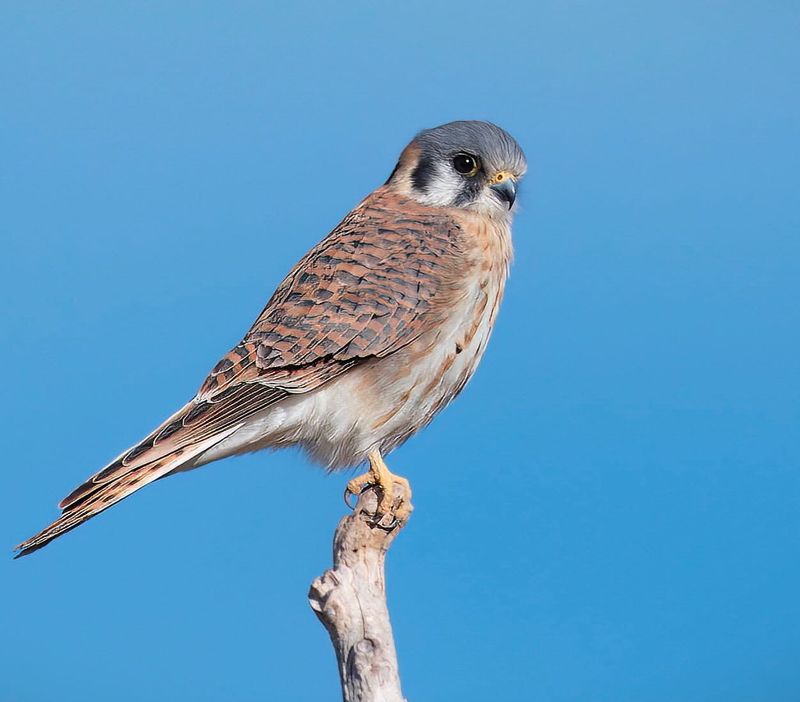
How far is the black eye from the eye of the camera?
3.13 m

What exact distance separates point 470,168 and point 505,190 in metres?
0.12

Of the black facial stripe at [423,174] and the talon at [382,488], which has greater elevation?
the black facial stripe at [423,174]

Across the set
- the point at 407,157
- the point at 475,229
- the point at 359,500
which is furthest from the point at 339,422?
the point at 407,157

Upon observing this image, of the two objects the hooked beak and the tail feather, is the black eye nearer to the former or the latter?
the hooked beak

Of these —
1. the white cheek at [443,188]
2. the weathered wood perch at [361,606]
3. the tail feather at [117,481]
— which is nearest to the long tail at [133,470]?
the tail feather at [117,481]

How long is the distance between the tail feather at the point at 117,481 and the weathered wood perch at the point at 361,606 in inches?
16.8

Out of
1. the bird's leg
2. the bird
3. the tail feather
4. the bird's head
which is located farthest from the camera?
the bird's head

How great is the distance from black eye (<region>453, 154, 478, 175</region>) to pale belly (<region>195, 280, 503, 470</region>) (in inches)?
14.0

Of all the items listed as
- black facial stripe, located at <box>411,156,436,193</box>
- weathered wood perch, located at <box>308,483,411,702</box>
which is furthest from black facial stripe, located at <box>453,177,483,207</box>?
weathered wood perch, located at <box>308,483,411,702</box>

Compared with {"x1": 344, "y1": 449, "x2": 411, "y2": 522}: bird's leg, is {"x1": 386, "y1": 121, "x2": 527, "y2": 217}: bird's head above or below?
above

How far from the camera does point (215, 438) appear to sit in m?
2.66

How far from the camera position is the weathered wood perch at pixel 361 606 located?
247cm

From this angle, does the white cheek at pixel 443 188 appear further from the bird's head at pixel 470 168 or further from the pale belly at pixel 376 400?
the pale belly at pixel 376 400

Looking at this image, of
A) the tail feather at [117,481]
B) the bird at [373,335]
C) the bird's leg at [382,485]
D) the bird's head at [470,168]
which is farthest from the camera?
the bird's head at [470,168]
